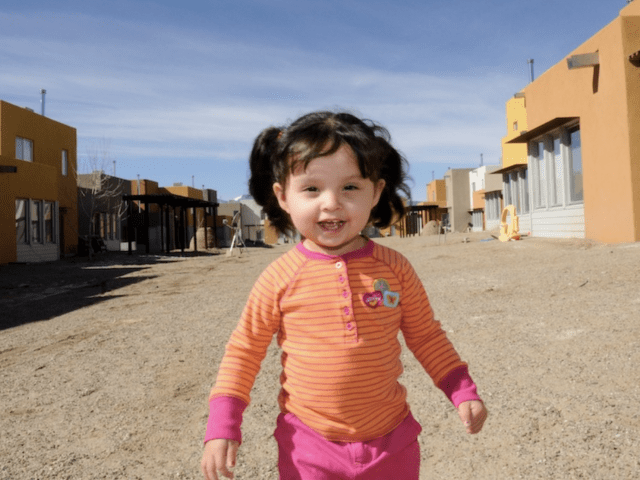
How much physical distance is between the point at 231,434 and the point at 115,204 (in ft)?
104

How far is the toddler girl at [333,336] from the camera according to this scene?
53.2 inches

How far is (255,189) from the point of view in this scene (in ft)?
5.51

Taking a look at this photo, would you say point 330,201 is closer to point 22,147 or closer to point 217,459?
point 217,459

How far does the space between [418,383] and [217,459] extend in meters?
2.72

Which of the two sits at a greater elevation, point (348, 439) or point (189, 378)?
point (348, 439)

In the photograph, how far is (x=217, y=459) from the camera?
129 cm

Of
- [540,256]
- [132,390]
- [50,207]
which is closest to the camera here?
[132,390]

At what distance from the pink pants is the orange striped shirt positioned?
0.02 meters

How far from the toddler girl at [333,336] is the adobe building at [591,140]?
1001 cm

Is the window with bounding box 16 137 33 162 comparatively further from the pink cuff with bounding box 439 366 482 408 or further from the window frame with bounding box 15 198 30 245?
the pink cuff with bounding box 439 366 482 408

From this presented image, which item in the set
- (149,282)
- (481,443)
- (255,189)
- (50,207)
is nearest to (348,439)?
(255,189)

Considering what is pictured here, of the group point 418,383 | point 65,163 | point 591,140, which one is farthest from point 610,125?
point 65,163

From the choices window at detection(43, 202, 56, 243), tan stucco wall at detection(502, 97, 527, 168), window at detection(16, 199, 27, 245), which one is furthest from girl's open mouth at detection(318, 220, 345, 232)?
tan stucco wall at detection(502, 97, 527, 168)

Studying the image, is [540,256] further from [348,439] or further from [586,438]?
[348,439]
